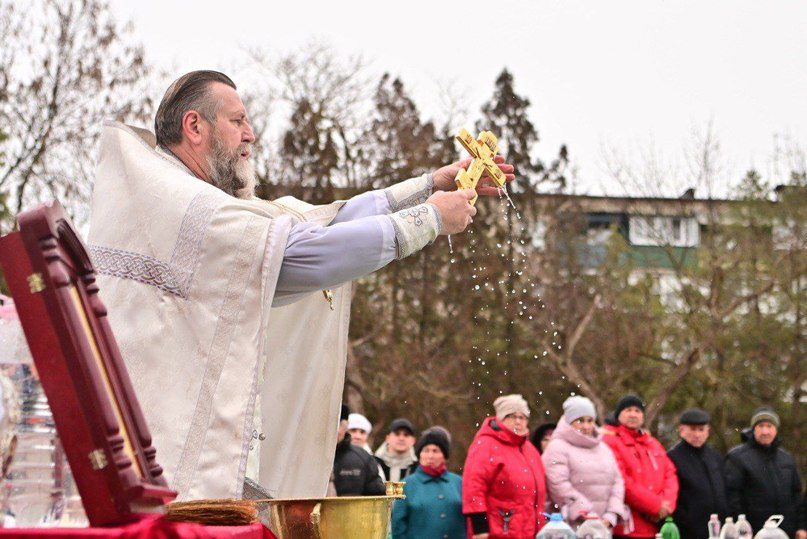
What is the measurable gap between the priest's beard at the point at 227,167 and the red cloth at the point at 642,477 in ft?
24.3

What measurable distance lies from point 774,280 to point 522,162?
27.3 ft

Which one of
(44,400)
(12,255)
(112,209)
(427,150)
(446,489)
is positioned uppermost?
(427,150)

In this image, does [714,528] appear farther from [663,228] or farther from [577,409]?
[663,228]

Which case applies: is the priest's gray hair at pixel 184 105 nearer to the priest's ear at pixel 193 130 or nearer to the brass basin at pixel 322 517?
the priest's ear at pixel 193 130

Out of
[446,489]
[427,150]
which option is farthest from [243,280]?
[427,150]

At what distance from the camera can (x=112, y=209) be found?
12.1 feet

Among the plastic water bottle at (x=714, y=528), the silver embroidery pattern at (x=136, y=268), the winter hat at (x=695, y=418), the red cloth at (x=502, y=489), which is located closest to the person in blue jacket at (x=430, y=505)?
the red cloth at (x=502, y=489)

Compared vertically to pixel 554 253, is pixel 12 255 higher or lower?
lower

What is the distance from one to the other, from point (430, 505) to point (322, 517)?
24.3 feet

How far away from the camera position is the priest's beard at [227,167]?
13.4ft

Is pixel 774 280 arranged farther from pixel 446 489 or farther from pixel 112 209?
pixel 112 209

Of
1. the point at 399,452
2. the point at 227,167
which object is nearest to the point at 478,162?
the point at 227,167

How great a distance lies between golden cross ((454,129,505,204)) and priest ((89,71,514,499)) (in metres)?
0.22

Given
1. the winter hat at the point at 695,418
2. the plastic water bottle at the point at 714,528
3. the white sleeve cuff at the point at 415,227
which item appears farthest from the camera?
the winter hat at the point at 695,418
